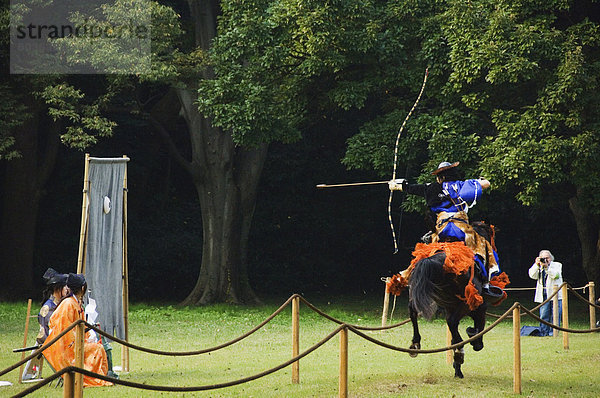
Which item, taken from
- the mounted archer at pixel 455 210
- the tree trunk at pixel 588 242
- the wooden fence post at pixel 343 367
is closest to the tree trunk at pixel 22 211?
the tree trunk at pixel 588 242

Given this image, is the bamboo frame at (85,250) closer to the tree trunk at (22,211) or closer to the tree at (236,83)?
the tree at (236,83)

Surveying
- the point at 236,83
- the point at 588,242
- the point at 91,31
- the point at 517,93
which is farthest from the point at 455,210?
the point at 91,31

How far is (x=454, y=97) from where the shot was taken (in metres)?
18.4

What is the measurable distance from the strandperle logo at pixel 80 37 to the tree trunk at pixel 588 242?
9.97 m

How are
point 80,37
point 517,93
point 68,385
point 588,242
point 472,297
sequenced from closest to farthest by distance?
1. point 68,385
2. point 472,297
3. point 517,93
4. point 80,37
5. point 588,242

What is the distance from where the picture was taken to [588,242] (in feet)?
62.8

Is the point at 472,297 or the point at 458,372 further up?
the point at 472,297

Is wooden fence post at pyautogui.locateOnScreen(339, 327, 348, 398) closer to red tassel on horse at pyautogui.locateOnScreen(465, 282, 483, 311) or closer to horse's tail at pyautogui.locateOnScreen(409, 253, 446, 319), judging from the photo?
horse's tail at pyautogui.locateOnScreen(409, 253, 446, 319)

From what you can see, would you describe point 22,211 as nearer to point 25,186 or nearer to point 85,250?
point 25,186

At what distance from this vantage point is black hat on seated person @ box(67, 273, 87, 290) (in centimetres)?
901

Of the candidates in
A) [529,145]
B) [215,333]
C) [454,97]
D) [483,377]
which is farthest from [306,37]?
[483,377]

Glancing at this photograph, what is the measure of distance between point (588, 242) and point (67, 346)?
1350 centimetres

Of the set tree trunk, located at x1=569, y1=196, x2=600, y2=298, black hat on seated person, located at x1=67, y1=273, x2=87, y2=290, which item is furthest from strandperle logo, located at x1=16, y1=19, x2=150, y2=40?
black hat on seated person, located at x1=67, y1=273, x2=87, y2=290

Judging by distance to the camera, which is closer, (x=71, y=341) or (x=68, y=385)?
(x=68, y=385)
